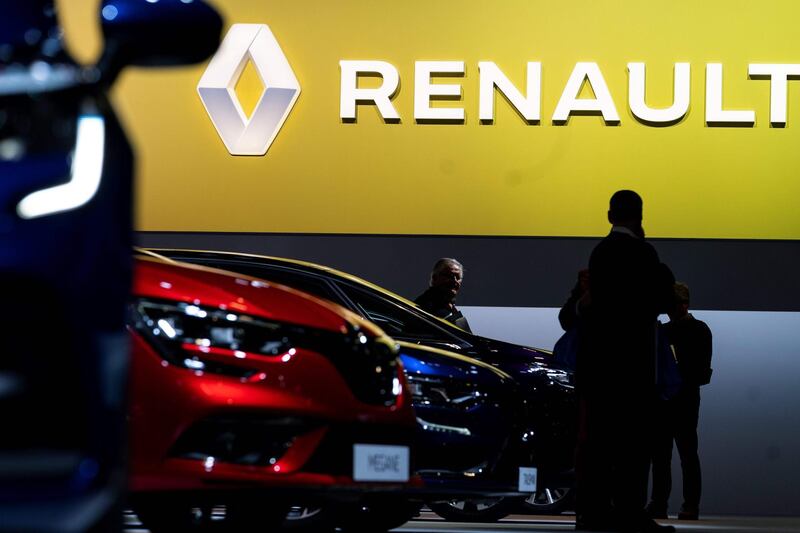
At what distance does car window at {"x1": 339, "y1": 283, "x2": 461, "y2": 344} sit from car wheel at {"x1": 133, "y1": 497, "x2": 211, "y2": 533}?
6.67ft

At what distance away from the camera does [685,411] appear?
1152cm

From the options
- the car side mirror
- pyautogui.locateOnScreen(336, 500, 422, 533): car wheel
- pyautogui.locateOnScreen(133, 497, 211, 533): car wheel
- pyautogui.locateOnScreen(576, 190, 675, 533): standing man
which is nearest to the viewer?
the car side mirror

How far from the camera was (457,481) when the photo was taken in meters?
6.75

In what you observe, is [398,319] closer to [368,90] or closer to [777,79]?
[368,90]

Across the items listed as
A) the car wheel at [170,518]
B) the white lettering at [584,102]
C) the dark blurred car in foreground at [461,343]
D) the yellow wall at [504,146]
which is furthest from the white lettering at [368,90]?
the car wheel at [170,518]

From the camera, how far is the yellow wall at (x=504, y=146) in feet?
43.5

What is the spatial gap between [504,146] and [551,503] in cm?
438

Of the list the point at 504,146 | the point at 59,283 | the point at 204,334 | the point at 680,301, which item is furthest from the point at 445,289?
the point at 59,283

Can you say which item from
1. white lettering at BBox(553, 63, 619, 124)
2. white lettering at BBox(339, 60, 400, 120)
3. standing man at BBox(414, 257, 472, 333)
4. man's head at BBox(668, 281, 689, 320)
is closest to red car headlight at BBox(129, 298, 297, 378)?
standing man at BBox(414, 257, 472, 333)

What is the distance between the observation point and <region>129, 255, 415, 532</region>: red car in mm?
4500

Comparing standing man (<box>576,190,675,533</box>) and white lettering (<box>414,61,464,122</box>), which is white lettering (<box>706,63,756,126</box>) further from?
standing man (<box>576,190,675,533</box>)

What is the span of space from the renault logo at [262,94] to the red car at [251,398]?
27.7 ft

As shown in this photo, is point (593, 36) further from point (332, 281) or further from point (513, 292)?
point (332, 281)

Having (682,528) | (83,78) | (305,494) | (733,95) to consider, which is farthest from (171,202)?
(83,78)
